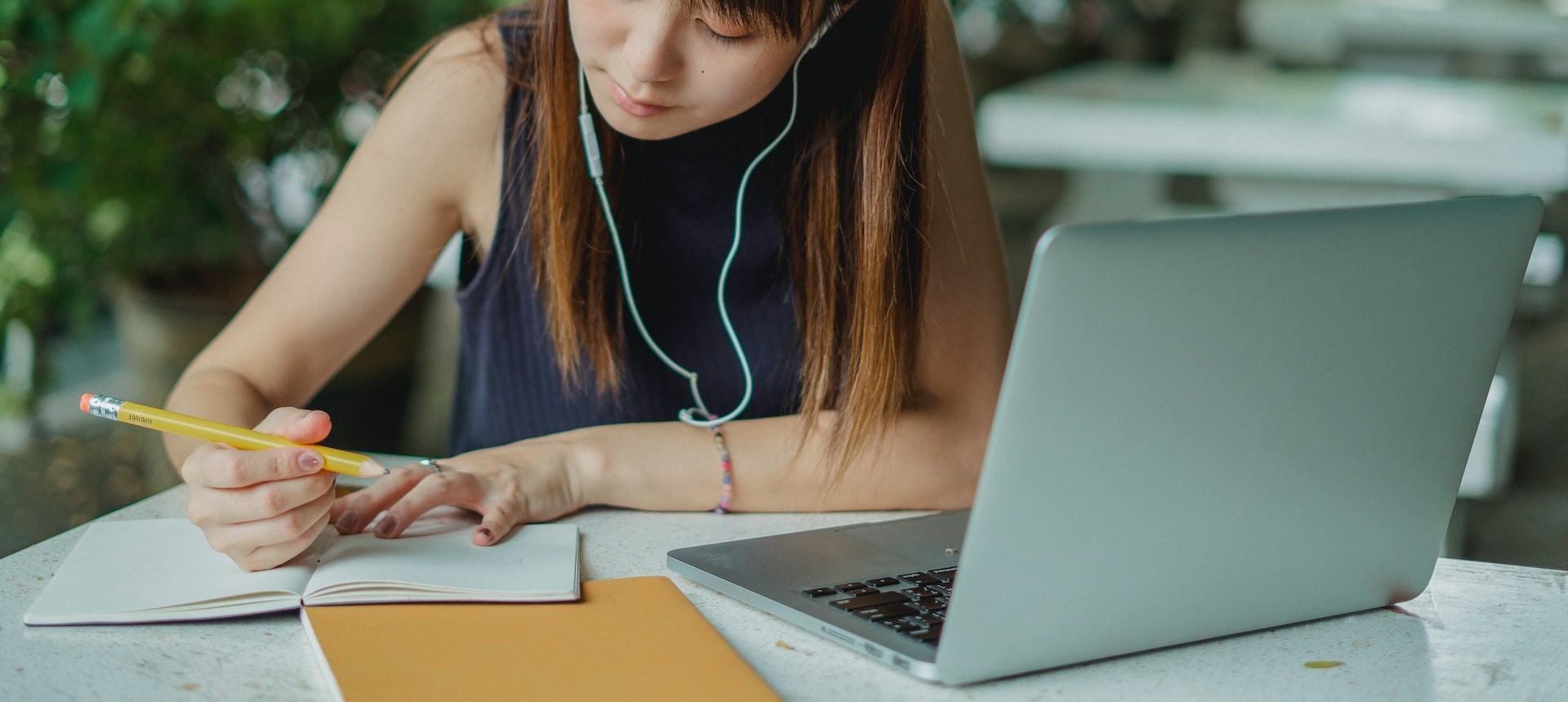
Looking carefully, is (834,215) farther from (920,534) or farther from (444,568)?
(444,568)

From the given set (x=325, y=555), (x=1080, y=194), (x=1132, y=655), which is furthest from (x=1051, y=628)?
(x=1080, y=194)

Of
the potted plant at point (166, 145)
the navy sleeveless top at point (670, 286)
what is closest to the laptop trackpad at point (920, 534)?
the navy sleeveless top at point (670, 286)

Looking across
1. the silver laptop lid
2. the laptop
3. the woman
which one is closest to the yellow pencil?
the woman

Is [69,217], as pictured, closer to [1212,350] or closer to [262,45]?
[262,45]

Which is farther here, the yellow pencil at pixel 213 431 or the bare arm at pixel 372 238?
the bare arm at pixel 372 238

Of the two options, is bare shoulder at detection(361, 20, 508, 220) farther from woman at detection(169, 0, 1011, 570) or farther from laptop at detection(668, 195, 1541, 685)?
laptop at detection(668, 195, 1541, 685)

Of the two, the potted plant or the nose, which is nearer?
the nose

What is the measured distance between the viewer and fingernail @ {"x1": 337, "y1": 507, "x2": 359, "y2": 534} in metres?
0.76

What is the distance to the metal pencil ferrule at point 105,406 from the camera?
2.21 ft

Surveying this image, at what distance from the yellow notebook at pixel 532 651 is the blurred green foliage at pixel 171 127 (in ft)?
3.61

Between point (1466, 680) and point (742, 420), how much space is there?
0.53 metres

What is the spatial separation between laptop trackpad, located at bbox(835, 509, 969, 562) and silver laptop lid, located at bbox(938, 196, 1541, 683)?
168mm

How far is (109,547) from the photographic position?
718 millimetres

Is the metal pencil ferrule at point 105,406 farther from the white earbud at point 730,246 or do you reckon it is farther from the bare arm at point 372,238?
the white earbud at point 730,246
